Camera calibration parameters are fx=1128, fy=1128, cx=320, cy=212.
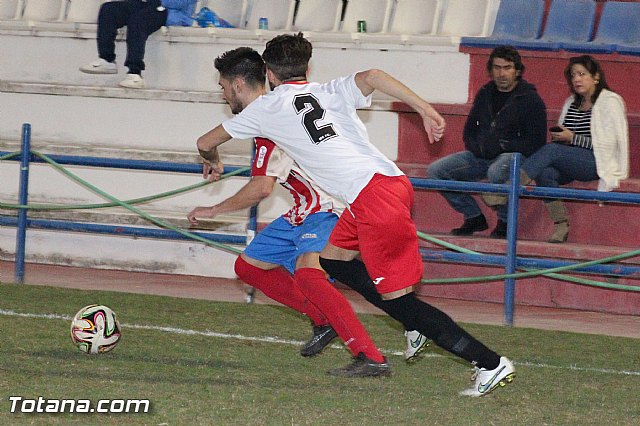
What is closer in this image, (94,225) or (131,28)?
(94,225)

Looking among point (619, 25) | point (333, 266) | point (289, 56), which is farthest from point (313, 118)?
point (619, 25)

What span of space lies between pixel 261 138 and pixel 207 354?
1.34m

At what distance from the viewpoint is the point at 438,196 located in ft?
34.1

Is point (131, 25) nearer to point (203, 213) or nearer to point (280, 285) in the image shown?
point (280, 285)

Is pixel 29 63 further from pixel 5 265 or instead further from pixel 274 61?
pixel 274 61

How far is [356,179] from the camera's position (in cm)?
570

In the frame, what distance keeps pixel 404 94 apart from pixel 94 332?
2.23 meters

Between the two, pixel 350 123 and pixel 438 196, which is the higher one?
pixel 350 123

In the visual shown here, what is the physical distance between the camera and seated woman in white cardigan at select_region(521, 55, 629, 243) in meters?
9.24

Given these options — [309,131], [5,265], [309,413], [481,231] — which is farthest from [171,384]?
[5,265]

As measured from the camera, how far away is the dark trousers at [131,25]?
11.5m

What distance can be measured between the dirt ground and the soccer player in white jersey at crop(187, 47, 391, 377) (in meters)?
2.19

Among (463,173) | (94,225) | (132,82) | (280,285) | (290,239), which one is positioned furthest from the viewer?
(132,82)

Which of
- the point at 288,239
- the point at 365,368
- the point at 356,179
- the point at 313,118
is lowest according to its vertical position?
the point at 365,368
